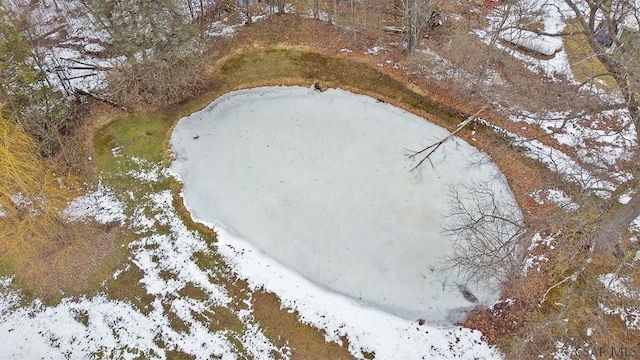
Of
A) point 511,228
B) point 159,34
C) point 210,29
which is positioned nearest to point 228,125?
point 159,34

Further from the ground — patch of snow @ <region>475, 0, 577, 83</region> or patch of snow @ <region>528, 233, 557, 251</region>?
patch of snow @ <region>475, 0, 577, 83</region>

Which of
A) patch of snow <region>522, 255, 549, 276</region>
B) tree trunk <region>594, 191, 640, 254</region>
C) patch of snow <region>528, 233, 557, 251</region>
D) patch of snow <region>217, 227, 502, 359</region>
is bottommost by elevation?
patch of snow <region>217, 227, 502, 359</region>

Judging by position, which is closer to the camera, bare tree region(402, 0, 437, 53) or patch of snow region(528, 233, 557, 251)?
patch of snow region(528, 233, 557, 251)

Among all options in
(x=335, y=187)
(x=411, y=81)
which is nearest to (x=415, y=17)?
(x=411, y=81)

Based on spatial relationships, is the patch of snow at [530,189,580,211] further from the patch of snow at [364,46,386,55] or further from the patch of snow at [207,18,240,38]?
the patch of snow at [207,18,240,38]

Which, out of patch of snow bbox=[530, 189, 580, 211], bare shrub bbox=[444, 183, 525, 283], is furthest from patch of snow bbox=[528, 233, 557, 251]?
patch of snow bbox=[530, 189, 580, 211]

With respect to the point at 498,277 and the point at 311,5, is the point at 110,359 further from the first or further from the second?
the point at 311,5

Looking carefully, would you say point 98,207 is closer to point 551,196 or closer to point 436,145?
point 436,145

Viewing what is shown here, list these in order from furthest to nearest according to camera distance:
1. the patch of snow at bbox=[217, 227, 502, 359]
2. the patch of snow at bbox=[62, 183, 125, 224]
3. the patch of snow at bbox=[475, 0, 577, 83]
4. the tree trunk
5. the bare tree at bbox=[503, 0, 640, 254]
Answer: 1. the patch of snow at bbox=[475, 0, 577, 83]
2. the patch of snow at bbox=[62, 183, 125, 224]
3. the patch of snow at bbox=[217, 227, 502, 359]
4. the tree trunk
5. the bare tree at bbox=[503, 0, 640, 254]
